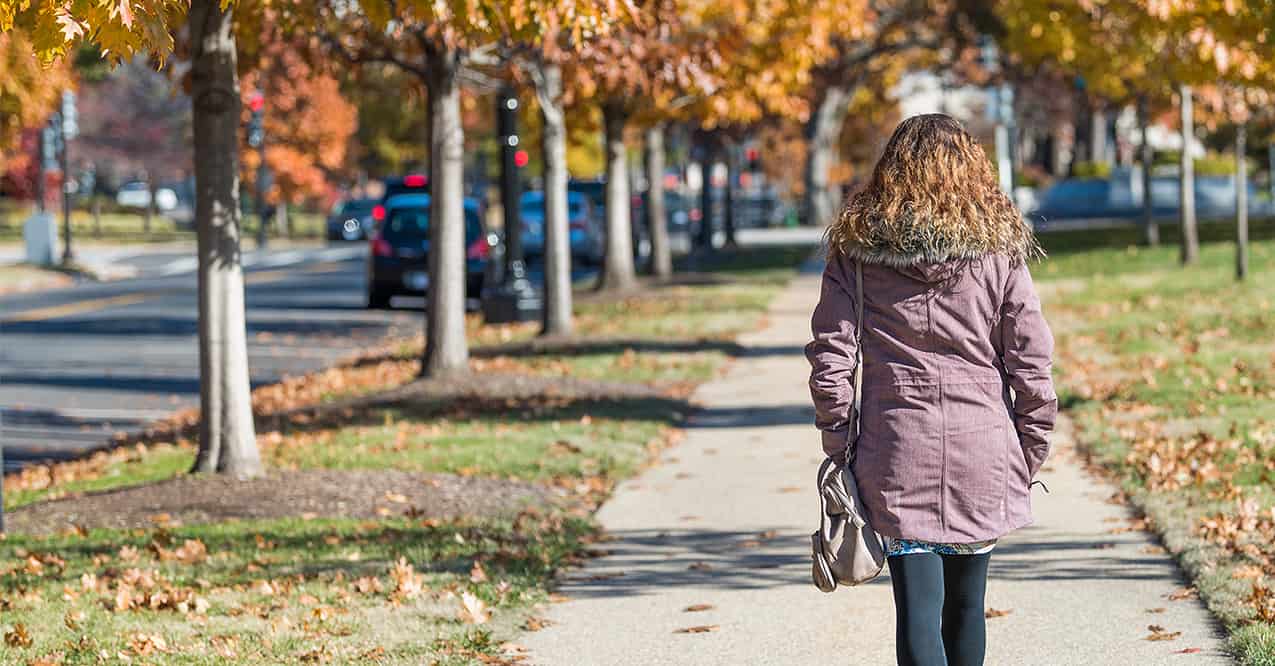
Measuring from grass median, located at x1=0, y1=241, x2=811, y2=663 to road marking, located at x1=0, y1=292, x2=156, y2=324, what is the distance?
34.2 feet

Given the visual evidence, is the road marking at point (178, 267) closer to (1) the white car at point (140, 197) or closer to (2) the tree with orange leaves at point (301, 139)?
(2) the tree with orange leaves at point (301, 139)

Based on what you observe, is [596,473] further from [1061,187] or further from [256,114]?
[1061,187]

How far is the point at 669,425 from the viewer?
1280cm

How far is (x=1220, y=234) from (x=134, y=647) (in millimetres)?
32128

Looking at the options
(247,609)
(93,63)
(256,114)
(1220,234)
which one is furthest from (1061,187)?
(247,609)

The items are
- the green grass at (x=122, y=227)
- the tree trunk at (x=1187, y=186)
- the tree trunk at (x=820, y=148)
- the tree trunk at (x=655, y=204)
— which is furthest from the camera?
the green grass at (x=122, y=227)

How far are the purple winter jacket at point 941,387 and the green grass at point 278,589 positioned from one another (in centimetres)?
231

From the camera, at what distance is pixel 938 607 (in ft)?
14.9

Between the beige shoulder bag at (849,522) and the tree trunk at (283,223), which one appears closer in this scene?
the beige shoulder bag at (849,522)

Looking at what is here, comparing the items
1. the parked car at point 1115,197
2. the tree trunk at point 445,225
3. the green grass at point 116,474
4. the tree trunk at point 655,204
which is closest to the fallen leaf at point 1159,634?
the green grass at point 116,474

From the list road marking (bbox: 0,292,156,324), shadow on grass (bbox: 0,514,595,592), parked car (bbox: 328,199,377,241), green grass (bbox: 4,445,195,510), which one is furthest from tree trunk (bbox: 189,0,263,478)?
parked car (bbox: 328,199,377,241)

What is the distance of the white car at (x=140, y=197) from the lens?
8131 cm

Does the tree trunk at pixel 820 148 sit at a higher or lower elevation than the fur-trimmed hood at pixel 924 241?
higher

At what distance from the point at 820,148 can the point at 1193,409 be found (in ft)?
138
